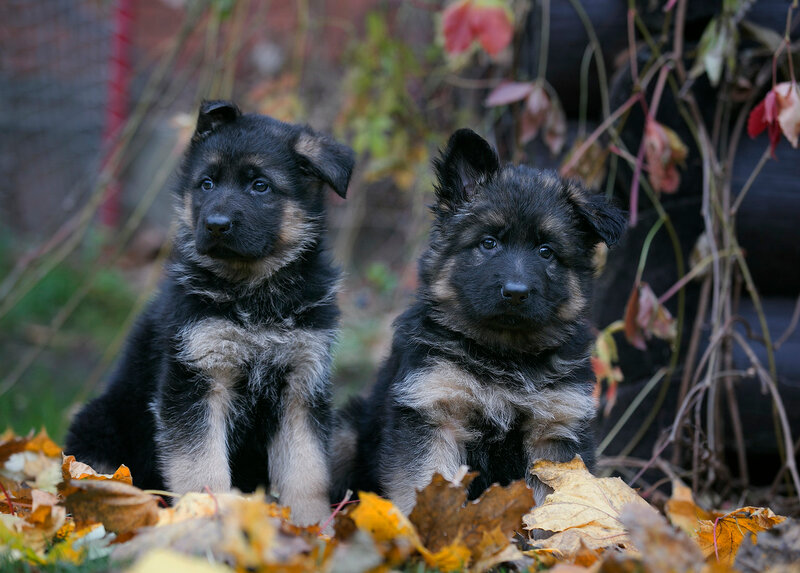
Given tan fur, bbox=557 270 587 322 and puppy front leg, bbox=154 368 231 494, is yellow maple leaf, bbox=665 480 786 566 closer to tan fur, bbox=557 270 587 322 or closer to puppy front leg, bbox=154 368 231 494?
tan fur, bbox=557 270 587 322

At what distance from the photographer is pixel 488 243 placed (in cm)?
346

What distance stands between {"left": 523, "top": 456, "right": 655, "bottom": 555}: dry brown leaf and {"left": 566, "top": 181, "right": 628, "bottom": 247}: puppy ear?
0.93 metres

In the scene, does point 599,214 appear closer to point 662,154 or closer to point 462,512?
point 662,154

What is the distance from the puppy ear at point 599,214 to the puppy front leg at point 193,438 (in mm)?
1703

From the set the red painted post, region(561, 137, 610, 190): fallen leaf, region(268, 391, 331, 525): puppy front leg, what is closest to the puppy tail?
region(268, 391, 331, 525): puppy front leg

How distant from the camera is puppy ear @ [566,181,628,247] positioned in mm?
3414

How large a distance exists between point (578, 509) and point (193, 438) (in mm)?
1561

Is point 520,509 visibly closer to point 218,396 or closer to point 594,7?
point 218,396

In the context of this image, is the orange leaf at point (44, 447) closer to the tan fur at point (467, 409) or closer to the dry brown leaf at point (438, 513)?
the tan fur at point (467, 409)

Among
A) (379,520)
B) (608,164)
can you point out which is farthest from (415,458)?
(608,164)

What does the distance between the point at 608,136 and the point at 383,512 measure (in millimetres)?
2927

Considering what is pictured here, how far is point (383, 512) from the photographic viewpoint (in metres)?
2.64

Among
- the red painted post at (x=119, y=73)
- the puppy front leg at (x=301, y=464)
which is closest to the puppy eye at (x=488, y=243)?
the puppy front leg at (x=301, y=464)

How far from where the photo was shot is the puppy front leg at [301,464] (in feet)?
11.5
